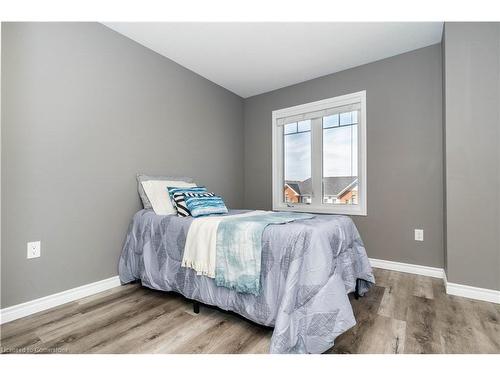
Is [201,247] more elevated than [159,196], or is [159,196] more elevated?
[159,196]

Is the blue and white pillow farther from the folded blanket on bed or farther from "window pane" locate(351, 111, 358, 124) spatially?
"window pane" locate(351, 111, 358, 124)

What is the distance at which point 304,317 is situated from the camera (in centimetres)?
133

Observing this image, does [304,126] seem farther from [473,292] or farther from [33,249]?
[33,249]

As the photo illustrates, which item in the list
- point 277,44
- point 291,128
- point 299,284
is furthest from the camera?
point 291,128

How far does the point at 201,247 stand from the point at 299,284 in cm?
75

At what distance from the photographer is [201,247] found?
178 cm

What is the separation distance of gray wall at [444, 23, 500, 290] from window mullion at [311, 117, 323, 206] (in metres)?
1.41

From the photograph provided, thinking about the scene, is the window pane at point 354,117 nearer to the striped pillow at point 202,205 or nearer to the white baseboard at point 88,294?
the white baseboard at point 88,294

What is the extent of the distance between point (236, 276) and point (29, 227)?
5.10ft

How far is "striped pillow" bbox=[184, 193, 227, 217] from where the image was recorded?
85.4 inches

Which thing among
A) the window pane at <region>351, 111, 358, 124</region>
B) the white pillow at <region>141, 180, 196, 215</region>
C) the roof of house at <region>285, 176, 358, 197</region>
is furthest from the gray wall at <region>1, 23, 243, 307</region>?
the window pane at <region>351, 111, 358, 124</region>

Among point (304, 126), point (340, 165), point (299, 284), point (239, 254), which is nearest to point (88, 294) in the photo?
point (239, 254)
